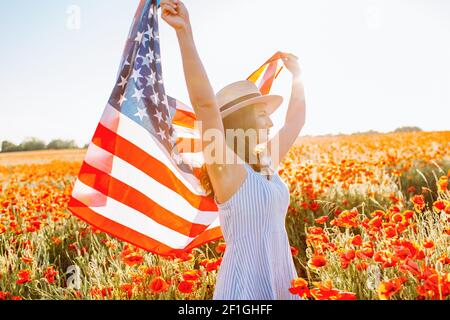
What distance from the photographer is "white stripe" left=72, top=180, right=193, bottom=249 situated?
2504 millimetres

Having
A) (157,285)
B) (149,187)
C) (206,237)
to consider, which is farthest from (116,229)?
(206,237)

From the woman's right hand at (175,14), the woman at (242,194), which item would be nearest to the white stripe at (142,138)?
Answer: the woman at (242,194)

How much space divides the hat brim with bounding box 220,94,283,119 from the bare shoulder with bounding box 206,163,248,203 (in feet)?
1.02

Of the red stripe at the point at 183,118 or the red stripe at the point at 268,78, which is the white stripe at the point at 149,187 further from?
the red stripe at the point at 268,78

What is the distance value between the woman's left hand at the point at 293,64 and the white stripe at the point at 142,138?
3.24ft

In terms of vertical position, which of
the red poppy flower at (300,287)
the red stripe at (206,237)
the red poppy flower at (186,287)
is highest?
the red stripe at (206,237)

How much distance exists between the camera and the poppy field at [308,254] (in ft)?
7.77

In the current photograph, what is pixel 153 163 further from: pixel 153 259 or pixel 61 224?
pixel 61 224

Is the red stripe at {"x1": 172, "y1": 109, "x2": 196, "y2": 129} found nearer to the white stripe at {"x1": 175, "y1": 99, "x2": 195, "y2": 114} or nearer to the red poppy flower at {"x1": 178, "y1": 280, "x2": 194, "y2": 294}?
the white stripe at {"x1": 175, "y1": 99, "x2": 195, "y2": 114}

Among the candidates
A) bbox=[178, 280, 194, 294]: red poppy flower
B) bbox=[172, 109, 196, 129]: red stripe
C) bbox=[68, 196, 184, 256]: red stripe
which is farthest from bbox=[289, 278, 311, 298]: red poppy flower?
bbox=[172, 109, 196, 129]: red stripe

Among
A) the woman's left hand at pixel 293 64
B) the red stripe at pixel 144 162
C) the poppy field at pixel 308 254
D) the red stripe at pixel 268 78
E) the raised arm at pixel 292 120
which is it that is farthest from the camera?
the red stripe at pixel 268 78

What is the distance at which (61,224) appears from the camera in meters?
5.16

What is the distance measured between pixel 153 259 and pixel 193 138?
45.7 inches

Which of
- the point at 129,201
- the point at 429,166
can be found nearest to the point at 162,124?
the point at 129,201
